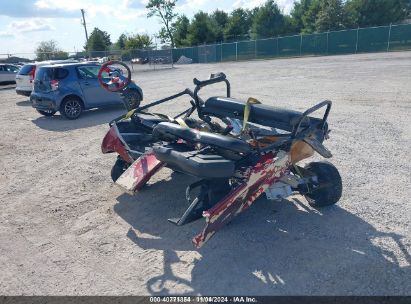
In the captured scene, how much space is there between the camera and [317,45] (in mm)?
37812

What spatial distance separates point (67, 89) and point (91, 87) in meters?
0.74

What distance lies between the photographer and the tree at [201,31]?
55594mm

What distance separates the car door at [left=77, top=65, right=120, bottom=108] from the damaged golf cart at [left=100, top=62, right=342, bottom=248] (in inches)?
266

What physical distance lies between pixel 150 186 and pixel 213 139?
2.12m

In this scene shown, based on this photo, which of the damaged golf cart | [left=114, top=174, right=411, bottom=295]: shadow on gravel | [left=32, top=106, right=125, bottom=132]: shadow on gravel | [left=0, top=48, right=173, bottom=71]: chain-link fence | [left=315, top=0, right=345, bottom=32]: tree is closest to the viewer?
[left=114, top=174, right=411, bottom=295]: shadow on gravel

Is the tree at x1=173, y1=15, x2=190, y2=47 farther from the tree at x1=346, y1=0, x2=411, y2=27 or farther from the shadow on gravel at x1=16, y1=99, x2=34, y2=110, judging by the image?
the shadow on gravel at x1=16, y1=99, x2=34, y2=110

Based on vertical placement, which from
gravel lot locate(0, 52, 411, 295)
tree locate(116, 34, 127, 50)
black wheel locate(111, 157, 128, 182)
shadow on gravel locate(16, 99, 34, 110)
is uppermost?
tree locate(116, 34, 127, 50)

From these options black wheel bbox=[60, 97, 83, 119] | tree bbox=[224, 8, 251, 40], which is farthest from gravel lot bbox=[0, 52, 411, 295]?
tree bbox=[224, 8, 251, 40]

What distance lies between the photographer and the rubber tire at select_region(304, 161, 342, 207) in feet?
13.5

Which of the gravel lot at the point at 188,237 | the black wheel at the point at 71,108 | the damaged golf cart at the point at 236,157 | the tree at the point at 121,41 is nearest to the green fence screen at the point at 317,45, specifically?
the tree at the point at 121,41

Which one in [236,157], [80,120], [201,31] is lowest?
[80,120]

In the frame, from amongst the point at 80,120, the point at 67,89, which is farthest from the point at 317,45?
the point at 80,120

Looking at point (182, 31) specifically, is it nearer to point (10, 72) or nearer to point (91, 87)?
point (10, 72)

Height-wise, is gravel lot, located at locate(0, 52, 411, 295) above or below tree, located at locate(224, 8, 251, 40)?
below
